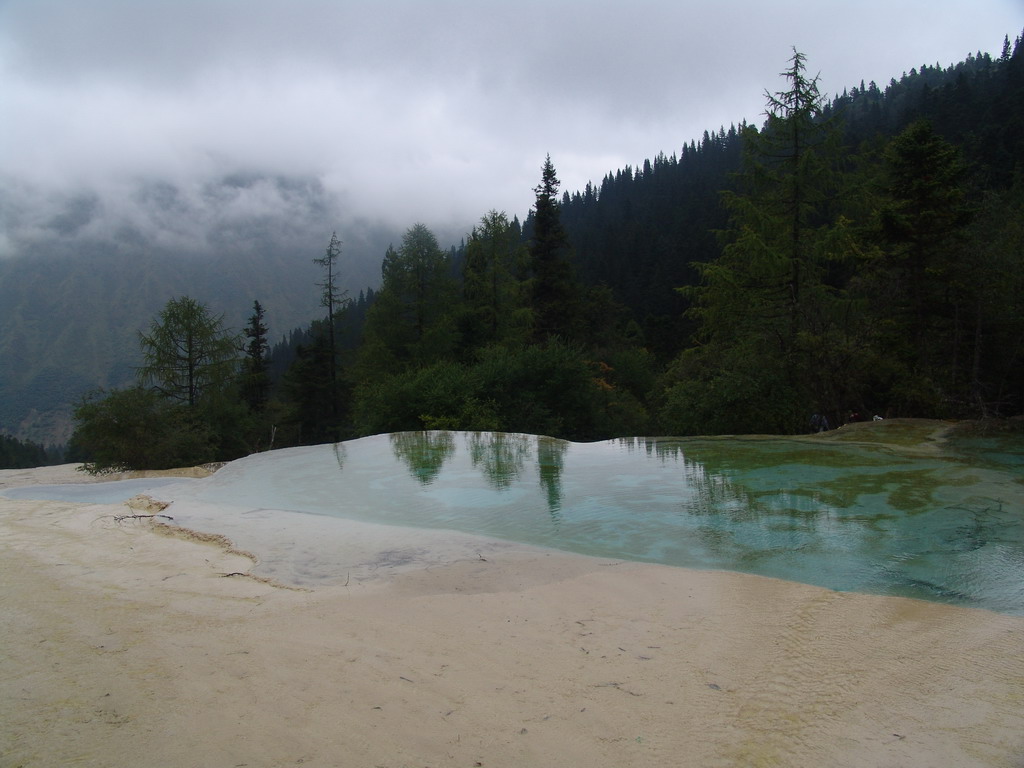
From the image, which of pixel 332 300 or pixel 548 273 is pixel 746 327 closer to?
pixel 548 273

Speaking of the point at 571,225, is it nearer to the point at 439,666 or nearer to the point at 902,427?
the point at 902,427

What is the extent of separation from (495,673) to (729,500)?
187 inches

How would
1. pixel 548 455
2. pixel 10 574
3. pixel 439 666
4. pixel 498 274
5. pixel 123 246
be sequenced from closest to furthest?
pixel 439 666
pixel 10 574
pixel 548 455
pixel 498 274
pixel 123 246

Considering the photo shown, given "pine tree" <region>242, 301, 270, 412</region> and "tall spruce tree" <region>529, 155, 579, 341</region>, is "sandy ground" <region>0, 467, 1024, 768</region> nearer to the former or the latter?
"tall spruce tree" <region>529, 155, 579, 341</region>

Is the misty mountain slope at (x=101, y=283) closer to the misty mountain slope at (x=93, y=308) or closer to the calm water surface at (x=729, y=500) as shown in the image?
the misty mountain slope at (x=93, y=308)

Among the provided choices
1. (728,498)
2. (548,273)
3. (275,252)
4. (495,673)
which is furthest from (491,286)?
(275,252)

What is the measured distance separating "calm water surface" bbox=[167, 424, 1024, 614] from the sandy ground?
32.7 inches

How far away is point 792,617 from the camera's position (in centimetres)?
354

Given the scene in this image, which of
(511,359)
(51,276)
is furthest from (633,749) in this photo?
(51,276)

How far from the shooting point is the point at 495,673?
2885 mm

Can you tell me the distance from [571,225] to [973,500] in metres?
93.1

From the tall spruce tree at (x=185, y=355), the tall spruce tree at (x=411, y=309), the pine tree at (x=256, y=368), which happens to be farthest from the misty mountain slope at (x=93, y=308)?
the tall spruce tree at (x=185, y=355)

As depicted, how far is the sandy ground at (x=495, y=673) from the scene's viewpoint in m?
2.29

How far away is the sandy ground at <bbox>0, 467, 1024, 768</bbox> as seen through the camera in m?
2.29
